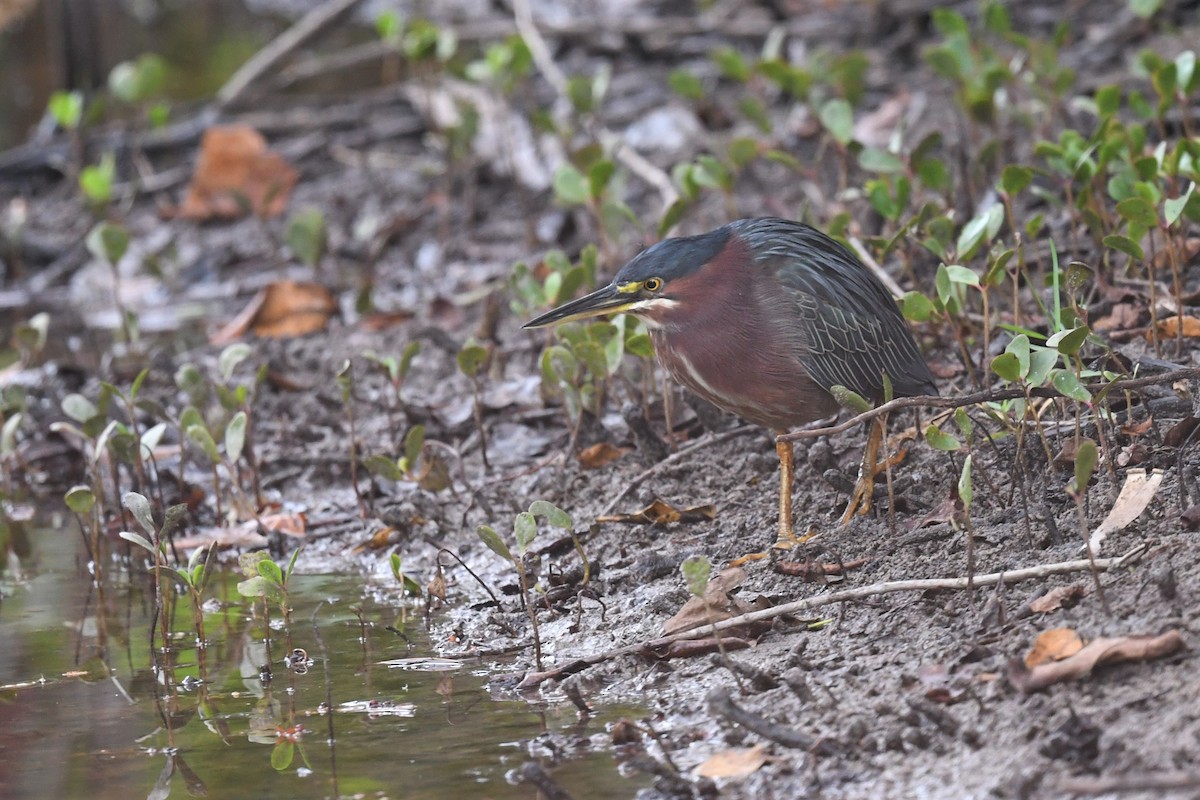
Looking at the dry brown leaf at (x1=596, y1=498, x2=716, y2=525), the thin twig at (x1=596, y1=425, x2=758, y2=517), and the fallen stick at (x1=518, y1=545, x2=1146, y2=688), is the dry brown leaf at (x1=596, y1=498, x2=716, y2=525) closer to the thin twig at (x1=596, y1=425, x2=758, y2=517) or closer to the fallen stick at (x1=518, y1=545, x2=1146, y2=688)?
the thin twig at (x1=596, y1=425, x2=758, y2=517)

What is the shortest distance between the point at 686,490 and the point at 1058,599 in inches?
71.6

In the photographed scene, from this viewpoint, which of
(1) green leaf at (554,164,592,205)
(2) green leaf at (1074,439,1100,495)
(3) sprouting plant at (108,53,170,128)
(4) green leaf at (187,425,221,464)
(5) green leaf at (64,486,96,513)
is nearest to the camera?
(2) green leaf at (1074,439,1100,495)

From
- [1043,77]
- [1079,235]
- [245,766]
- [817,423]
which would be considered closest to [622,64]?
[1043,77]

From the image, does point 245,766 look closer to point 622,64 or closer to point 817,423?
point 817,423

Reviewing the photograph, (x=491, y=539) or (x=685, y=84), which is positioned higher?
(x=685, y=84)

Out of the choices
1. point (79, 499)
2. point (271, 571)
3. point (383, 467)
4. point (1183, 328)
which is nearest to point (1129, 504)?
point (1183, 328)

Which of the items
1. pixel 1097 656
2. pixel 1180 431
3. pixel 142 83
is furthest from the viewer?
pixel 142 83

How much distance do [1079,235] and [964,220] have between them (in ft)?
1.61

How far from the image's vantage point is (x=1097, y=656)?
3.28 meters

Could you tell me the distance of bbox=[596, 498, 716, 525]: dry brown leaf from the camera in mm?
5027

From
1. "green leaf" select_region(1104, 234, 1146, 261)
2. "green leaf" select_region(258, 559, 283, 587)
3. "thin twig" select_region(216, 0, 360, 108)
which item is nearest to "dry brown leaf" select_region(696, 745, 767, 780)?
"green leaf" select_region(258, 559, 283, 587)

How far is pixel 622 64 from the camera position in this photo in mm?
10945

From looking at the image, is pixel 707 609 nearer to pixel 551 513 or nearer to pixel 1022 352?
pixel 551 513

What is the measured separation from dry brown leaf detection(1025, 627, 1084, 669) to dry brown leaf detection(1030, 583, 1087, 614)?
17cm
